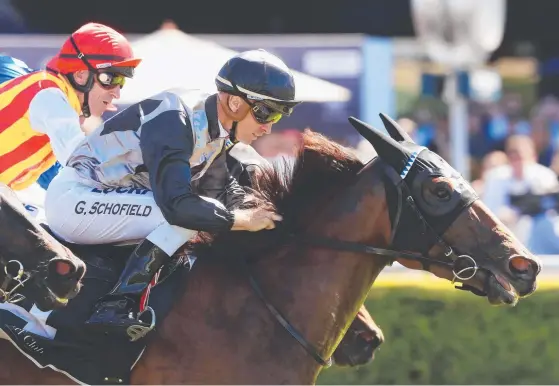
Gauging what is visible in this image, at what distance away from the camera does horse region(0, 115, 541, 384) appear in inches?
182

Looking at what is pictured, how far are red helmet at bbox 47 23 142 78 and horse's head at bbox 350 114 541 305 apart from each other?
1.09 metres

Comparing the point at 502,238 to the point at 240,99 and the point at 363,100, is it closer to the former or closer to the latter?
the point at 240,99

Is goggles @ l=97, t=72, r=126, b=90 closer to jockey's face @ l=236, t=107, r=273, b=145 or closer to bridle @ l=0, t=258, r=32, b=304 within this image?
jockey's face @ l=236, t=107, r=273, b=145

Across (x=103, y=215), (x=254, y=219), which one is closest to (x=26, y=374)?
(x=103, y=215)

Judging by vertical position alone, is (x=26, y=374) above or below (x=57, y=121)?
below

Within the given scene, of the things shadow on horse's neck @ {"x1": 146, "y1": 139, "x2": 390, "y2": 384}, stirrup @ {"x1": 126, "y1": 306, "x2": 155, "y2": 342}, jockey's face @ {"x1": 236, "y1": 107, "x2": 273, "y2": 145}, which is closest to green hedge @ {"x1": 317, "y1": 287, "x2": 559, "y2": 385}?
shadow on horse's neck @ {"x1": 146, "y1": 139, "x2": 390, "y2": 384}

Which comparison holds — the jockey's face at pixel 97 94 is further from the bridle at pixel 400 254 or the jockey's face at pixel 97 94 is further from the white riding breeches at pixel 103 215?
the bridle at pixel 400 254

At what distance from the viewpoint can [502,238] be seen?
4.65 meters

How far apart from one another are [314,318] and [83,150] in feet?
3.60

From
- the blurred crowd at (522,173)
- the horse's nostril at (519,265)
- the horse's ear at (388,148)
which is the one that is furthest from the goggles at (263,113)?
the blurred crowd at (522,173)

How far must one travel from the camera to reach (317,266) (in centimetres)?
480

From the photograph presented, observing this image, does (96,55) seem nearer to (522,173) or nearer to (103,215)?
(103,215)

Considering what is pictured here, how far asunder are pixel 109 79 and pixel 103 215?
0.80m

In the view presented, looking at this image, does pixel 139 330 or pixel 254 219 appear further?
pixel 254 219
